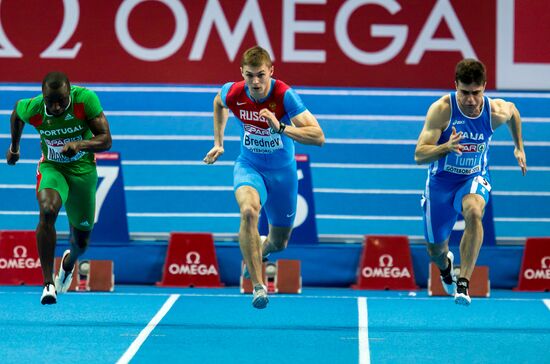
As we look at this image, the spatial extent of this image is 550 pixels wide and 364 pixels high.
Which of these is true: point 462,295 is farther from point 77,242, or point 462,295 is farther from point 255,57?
point 77,242

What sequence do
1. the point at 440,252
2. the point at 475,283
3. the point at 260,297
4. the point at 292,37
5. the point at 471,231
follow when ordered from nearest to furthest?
the point at 260,297 → the point at 471,231 → the point at 440,252 → the point at 475,283 → the point at 292,37

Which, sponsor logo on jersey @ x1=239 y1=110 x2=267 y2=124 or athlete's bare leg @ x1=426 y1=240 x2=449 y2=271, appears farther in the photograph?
athlete's bare leg @ x1=426 y1=240 x2=449 y2=271

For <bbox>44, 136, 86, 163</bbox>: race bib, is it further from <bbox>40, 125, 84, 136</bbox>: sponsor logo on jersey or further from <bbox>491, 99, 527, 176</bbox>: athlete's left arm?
<bbox>491, 99, 527, 176</bbox>: athlete's left arm

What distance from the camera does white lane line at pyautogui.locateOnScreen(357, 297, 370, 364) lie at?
8812 millimetres

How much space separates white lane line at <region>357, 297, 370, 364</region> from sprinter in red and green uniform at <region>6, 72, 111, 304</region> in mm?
2495

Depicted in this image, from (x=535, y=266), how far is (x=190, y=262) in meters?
3.76

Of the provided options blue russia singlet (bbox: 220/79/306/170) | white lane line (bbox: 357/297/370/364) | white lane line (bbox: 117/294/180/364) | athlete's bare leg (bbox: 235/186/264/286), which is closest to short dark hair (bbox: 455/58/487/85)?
blue russia singlet (bbox: 220/79/306/170)

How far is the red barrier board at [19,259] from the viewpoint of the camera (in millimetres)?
12797

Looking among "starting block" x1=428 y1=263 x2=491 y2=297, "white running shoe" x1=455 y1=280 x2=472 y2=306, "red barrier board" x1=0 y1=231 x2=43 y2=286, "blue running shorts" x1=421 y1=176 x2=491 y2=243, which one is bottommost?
"starting block" x1=428 y1=263 x2=491 y2=297

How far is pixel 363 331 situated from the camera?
1000 cm

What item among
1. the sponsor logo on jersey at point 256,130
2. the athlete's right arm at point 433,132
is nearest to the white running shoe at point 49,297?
the sponsor logo on jersey at point 256,130

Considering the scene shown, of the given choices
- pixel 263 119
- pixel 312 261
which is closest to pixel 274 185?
pixel 263 119

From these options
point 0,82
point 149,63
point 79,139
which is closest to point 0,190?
point 0,82

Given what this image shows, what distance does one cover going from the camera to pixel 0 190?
540 inches
